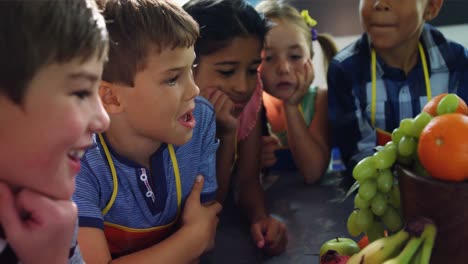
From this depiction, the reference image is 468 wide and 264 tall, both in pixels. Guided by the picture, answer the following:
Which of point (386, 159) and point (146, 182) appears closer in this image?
point (386, 159)

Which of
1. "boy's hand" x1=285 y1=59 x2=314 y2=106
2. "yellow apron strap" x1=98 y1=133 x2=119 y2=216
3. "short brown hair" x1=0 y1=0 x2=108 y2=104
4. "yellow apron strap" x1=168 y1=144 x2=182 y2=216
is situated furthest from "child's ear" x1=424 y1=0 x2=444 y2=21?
"short brown hair" x1=0 y1=0 x2=108 y2=104

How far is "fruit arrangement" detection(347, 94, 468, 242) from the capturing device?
56 cm

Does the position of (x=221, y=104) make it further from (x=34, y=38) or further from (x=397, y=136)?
(x=34, y=38)

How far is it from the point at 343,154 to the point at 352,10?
0.88 metres

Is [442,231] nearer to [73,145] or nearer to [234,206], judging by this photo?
[73,145]

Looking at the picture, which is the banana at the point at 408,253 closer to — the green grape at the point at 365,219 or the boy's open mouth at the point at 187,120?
the green grape at the point at 365,219

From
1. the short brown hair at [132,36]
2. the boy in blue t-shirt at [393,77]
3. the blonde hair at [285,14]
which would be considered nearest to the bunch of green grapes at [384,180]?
the short brown hair at [132,36]

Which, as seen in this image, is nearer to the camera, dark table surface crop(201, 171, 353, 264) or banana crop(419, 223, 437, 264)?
banana crop(419, 223, 437, 264)

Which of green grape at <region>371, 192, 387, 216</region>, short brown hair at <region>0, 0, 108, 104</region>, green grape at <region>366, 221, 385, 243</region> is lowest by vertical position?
green grape at <region>366, 221, 385, 243</region>

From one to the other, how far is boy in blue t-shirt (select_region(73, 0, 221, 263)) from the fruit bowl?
0.37m

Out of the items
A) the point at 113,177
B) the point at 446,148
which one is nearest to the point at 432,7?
the point at 446,148

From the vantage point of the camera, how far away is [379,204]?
68 centimetres

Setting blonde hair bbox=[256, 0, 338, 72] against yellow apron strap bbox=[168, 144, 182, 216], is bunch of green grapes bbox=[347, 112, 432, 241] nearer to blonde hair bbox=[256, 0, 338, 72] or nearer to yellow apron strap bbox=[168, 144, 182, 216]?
yellow apron strap bbox=[168, 144, 182, 216]

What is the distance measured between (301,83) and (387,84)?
20 cm
